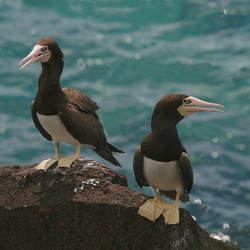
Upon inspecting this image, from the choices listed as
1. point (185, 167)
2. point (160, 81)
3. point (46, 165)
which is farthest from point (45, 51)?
point (160, 81)

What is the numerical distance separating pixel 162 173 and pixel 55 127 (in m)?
1.15

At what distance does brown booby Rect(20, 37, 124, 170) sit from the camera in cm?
685

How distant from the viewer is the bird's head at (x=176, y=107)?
615 centimetres

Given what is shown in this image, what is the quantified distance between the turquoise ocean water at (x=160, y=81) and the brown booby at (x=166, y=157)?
6.17 meters

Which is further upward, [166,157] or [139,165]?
[166,157]

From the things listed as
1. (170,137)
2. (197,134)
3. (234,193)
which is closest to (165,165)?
(170,137)

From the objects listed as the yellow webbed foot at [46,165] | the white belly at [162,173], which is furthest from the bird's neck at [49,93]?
the white belly at [162,173]

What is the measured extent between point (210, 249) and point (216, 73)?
36.6 ft

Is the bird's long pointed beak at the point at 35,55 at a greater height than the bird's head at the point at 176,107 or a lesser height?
greater

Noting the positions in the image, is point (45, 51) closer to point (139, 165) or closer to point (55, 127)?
point (55, 127)

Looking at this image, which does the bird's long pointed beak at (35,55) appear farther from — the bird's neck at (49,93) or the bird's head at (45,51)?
the bird's neck at (49,93)

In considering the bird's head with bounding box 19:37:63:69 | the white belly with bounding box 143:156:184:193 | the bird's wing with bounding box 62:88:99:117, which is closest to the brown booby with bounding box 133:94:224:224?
the white belly with bounding box 143:156:184:193

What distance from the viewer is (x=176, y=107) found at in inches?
243

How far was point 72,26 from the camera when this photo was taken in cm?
1916
